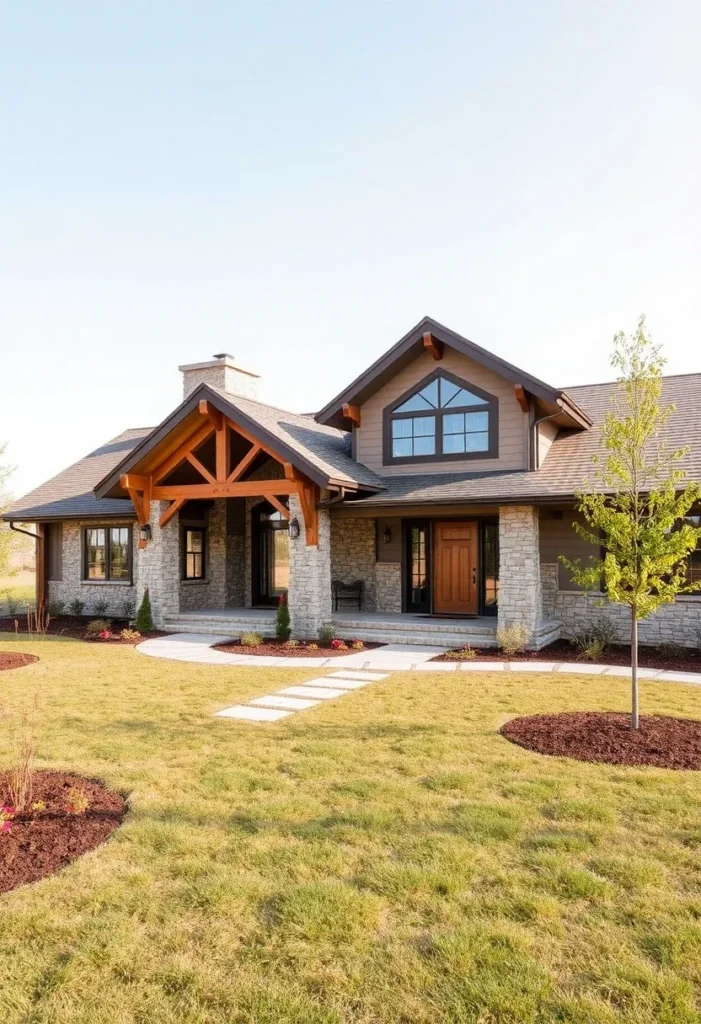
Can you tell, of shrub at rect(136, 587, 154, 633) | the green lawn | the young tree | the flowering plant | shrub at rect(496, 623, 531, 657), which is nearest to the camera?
the green lawn

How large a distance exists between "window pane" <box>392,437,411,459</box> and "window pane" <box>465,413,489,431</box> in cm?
147

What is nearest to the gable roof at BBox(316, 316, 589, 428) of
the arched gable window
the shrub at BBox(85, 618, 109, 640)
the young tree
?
the arched gable window

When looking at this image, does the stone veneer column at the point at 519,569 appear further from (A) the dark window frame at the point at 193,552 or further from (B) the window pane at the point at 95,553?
(B) the window pane at the point at 95,553

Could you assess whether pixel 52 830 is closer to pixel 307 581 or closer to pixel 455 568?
pixel 307 581

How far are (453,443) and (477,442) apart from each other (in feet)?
1.86

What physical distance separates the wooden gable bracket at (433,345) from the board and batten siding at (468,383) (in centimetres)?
14

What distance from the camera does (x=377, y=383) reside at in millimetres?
15508

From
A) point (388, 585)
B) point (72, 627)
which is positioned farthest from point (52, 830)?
point (72, 627)

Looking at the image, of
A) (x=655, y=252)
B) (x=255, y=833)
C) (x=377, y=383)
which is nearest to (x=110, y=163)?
(x=377, y=383)

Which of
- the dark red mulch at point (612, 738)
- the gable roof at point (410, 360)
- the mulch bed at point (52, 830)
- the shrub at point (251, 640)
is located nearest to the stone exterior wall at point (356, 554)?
the gable roof at point (410, 360)

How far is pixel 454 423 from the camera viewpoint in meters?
15.0

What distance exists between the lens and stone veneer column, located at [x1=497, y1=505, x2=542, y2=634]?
41.7 feet

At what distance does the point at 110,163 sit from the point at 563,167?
887 centimetres

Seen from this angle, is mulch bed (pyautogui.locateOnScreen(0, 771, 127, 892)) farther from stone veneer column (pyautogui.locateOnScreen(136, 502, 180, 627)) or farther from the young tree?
stone veneer column (pyautogui.locateOnScreen(136, 502, 180, 627))
